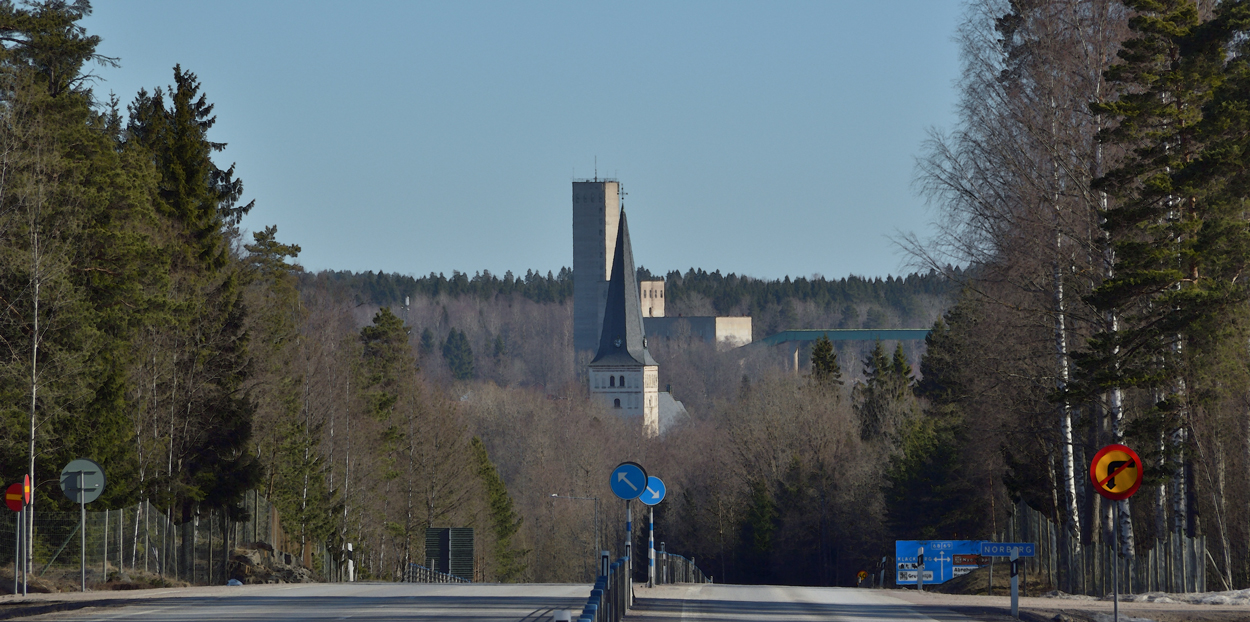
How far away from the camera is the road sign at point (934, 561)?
36850mm

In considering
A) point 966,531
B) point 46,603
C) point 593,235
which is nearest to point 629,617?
point 46,603

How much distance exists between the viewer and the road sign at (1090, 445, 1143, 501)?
16.2m

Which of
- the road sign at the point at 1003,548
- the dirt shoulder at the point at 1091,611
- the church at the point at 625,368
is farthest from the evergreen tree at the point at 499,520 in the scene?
the church at the point at 625,368

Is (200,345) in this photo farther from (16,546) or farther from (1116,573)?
(1116,573)

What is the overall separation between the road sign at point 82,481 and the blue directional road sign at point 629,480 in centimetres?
827

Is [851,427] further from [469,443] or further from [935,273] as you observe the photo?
[935,273]

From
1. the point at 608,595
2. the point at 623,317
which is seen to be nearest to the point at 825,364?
the point at 623,317

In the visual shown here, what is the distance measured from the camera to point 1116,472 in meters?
16.4

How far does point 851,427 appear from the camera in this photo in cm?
7731

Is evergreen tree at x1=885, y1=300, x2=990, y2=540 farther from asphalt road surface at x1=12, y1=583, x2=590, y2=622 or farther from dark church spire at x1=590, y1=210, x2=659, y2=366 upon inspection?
dark church spire at x1=590, y1=210, x2=659, y2=366

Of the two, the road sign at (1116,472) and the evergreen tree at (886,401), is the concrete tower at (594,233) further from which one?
the road sign at (1116,472)

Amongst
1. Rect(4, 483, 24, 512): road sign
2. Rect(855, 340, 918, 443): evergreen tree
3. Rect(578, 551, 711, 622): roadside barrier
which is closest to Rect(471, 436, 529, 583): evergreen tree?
Rect(855, 340, 918, 443): evergreen tree

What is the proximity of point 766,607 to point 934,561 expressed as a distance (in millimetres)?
17264

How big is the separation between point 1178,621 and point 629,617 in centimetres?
742
